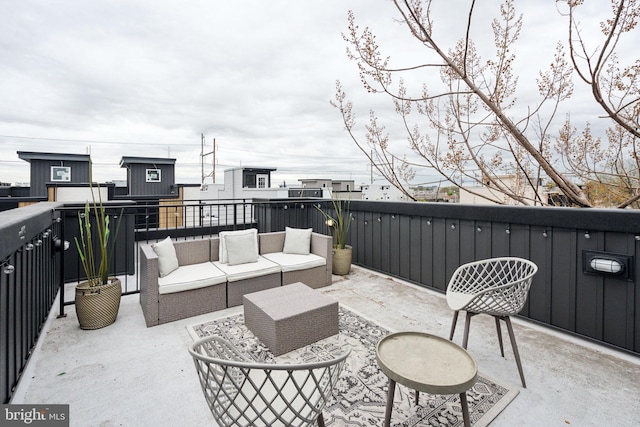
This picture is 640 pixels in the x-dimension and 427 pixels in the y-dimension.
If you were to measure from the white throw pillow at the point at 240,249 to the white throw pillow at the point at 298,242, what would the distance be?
0.64 metres

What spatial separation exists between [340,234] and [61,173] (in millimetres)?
15454

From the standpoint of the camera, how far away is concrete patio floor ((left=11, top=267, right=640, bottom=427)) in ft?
5.64

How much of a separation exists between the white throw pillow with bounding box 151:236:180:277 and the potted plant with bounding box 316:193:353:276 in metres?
2.36

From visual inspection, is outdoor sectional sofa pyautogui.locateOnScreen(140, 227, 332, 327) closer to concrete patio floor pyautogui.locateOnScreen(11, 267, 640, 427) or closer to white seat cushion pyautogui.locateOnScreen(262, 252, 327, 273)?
white seat cushion pyautogui.locateOnScreen(262, 252, 327, 273)

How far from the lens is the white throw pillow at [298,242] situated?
4.28 m

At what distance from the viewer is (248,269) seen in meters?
3.50

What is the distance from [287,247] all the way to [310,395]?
10.6 ft

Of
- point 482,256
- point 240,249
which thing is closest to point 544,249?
point 482,256

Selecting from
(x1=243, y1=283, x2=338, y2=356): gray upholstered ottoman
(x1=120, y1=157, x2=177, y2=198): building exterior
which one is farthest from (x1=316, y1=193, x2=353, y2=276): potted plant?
(x1=120, y1=157, x2=177, y2=198): building exterior

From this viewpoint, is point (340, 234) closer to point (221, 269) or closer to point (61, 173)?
point (221, 269)

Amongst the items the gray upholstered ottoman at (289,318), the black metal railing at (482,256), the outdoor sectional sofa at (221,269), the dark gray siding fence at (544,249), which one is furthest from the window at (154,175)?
the gray upholstered ottoman at (289,318)

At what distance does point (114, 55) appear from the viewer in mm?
5469

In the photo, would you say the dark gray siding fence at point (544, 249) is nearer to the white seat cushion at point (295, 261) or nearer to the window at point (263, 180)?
the white seat cushion at point (295, 261)

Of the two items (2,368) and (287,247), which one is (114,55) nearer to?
(287,247)
